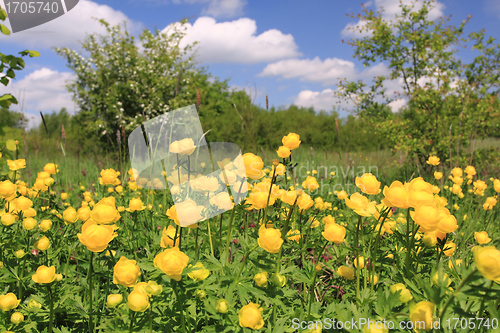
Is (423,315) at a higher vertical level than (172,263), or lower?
lower

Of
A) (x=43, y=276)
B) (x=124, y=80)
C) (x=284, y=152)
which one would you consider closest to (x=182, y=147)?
(x=284, y=152)

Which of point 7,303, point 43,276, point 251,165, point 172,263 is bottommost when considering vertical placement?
point 7,303

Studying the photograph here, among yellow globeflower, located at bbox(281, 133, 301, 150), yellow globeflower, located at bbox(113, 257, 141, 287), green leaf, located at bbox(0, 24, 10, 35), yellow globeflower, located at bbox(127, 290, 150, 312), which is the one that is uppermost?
green leaf, located at bbox(0, 24, 10, 35)

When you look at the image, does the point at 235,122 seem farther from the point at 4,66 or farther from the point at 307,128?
the point at 4,66

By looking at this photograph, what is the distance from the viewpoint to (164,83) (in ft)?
28.5

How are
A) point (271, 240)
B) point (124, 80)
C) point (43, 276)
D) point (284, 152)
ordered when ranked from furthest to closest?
point (124, 80) → point (284, 152) → point (43, 276) → point (271, 240)

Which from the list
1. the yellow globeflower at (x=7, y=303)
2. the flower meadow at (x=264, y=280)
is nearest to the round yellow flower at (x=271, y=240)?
the flower meadow at (x=264, y=280)

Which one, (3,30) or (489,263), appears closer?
(489,263)

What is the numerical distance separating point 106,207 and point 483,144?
23.3 ft

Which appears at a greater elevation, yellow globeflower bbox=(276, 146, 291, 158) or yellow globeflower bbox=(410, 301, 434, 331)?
yellow globeflower bbox=(276, 146, 291, 158)

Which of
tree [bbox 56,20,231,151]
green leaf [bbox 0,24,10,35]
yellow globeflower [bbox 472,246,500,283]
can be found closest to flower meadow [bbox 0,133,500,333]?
yellow globeflower [bbox 472,246,500,283]

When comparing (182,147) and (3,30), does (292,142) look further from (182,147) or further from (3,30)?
(3,30)

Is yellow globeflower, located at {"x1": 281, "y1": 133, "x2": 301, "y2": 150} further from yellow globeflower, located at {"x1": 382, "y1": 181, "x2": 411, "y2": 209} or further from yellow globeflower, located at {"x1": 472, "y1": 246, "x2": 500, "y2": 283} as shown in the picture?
yellow globeflower, located at {"x1": 472, "y1": 246, "x2": 500, "y2": 283}

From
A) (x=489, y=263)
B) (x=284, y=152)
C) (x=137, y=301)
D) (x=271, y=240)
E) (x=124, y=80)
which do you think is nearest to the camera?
(x=489, y=263)
